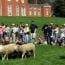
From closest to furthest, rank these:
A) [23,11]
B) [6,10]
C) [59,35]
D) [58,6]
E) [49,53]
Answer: [49,53]
[59,35]
[6,10]
[23,11]
[58,6]

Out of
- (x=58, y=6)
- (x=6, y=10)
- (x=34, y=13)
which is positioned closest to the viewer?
(x=6, y=10)

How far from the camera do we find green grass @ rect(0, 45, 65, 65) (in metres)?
21.6

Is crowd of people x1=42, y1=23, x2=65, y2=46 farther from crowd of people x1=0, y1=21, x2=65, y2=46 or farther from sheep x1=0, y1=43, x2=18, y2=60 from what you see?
sheep x1=0, y1=43, x2=18, y2=60

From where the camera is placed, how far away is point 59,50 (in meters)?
27.4

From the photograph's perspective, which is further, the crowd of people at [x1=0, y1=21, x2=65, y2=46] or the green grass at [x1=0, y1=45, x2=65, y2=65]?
the crowd of people at [x1=0, y1=21, x2=65, y2=46]

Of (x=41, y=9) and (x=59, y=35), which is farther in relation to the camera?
(x=41, y=9)

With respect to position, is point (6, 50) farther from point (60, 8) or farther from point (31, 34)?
point (60, 8)

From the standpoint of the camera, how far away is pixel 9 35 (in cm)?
3216

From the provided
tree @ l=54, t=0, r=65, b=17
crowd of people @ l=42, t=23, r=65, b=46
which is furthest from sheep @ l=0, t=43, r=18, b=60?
tree @ l=54, t=0, r=65, b=17

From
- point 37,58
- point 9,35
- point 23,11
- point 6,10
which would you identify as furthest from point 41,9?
point 37,58

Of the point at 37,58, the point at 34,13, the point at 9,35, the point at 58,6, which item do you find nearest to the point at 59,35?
the point at 9,35

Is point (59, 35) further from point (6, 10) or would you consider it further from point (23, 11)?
point (23, 11)

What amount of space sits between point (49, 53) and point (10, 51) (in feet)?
13.2

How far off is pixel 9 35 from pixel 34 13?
79859 mm
